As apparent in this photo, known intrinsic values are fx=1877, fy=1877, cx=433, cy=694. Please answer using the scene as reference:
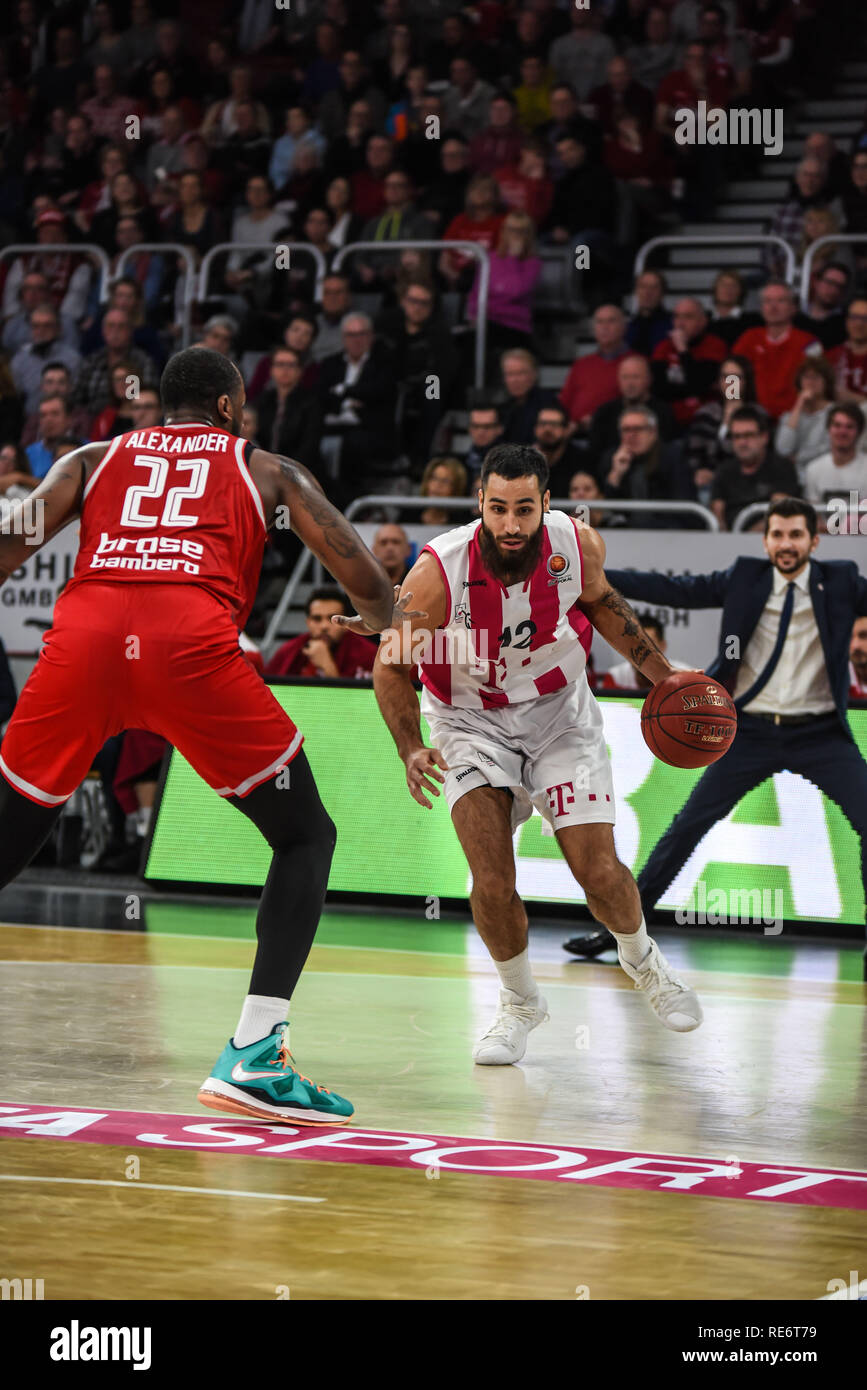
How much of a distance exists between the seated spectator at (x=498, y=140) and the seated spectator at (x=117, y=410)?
3.45 meters

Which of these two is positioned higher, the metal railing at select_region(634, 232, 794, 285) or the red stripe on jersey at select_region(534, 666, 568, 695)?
the metal railing at select_region(634, 232, 794, 285)

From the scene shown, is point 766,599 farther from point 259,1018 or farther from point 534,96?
point 534,96

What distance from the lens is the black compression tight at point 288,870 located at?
5.24 m

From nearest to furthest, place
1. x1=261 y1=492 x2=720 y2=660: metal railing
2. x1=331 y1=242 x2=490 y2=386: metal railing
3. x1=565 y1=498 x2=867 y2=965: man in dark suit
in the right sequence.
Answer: x1=565 y1=498 x2=867 y2=965: man in dark suit < x1=261 y1=492 x2=720 y2=660: metal railing < x1=331 y1=242 x2=490 y2=386: metal railing

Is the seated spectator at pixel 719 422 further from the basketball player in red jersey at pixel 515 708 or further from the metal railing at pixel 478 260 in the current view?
the basketball player in red jersey at pixel 515 708

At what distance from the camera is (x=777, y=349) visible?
1307 cm

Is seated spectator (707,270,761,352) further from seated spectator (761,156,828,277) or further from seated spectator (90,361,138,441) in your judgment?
seated spectator (90,361,138,441)

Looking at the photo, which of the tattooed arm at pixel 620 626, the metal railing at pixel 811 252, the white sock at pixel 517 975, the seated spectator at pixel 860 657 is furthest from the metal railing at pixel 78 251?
the white sock at pixel 517 975

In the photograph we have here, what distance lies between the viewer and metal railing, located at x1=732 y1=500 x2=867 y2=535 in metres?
11.3

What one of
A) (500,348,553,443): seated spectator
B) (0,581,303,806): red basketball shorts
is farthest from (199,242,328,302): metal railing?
(0,581,303,806): red basketball shorts

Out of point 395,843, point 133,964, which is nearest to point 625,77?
point 395,843

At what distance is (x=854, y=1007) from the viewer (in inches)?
305

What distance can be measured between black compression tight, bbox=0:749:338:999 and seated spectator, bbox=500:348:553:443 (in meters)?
7.99

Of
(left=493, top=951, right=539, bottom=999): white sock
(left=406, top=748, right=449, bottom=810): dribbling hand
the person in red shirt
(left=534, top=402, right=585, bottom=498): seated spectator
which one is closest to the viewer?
(left=406, top=748, right=449, bottom=810): dribbling hand
